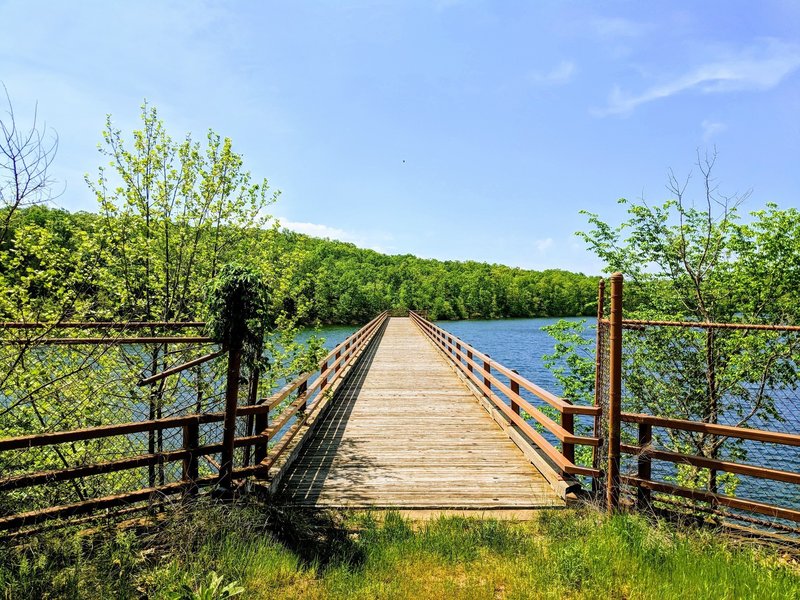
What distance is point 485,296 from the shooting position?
112 meters

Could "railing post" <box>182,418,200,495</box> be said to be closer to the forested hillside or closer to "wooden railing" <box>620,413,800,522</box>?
the forested hillside

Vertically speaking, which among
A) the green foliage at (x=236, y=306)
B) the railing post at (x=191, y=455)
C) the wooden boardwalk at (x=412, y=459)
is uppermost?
the green foliage at (x=236, y=306)

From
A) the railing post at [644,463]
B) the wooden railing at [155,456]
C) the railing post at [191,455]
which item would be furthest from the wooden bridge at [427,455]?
the railing post at [191,455]

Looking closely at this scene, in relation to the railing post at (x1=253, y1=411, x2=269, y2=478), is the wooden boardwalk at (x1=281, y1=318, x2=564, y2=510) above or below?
below

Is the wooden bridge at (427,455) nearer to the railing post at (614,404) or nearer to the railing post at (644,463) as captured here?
the railing post at (614,404)

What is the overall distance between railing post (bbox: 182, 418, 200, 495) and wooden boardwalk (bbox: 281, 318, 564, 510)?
45.4 inches

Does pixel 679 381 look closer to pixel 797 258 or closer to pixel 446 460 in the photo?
pixel 797 258

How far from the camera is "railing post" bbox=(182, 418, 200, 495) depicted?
389 centimetres

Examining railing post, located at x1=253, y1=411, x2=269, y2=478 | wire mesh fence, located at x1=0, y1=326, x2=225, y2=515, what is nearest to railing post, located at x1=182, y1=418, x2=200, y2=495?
wire mesh fence, located at x1=0, y1=326, x2=225, y2=515

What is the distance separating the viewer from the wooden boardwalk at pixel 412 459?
15.6 feet

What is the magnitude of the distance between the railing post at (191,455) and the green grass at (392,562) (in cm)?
36

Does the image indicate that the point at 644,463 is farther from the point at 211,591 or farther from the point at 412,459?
the point at 211,591

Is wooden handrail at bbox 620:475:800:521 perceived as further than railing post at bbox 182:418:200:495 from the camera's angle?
No

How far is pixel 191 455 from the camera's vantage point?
155 inches
